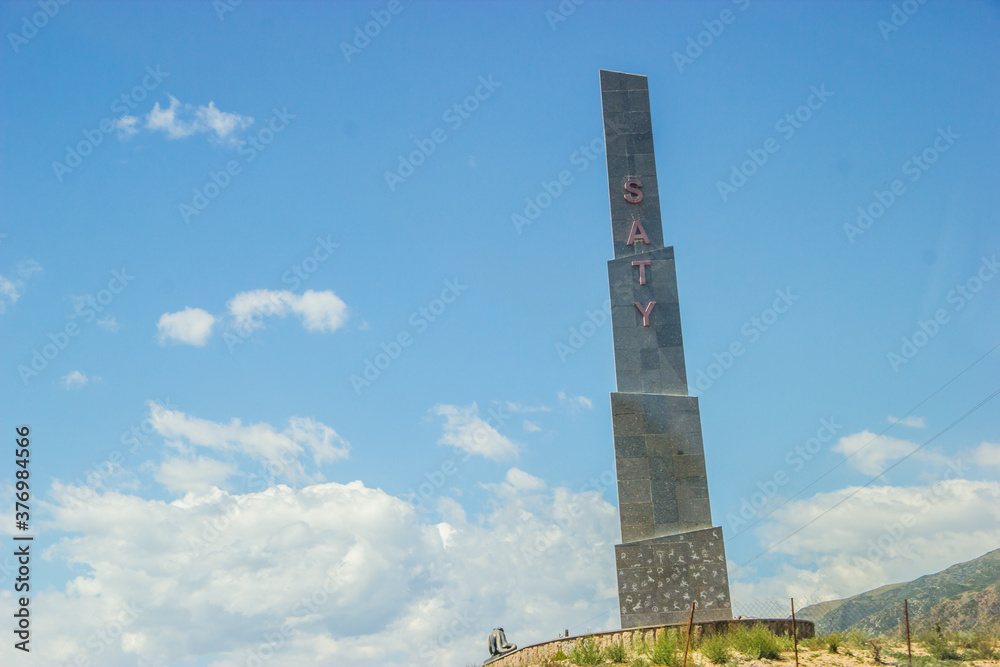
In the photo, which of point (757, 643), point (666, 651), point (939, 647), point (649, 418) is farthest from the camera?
point (649, 418)

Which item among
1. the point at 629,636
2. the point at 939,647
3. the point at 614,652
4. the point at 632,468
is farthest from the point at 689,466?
the point at 939,647

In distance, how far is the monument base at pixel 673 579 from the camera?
84.4 feet

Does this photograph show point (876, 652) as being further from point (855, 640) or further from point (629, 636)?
point (629, 636)

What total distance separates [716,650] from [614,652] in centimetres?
257

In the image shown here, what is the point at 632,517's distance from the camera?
2692 cm

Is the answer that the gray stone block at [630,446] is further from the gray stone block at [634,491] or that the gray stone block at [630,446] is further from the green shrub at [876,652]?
the green shrub at [876,652]

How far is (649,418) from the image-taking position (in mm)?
27812

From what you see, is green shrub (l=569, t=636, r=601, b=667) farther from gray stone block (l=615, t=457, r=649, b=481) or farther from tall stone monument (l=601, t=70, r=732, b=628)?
gray stone block (l=615, t=457, r=649, b=481)

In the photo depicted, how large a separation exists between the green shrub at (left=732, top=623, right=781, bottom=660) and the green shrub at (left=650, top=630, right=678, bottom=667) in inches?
69.0

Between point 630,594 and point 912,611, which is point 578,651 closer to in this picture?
point 630,594

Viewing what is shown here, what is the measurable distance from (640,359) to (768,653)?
33.2ft

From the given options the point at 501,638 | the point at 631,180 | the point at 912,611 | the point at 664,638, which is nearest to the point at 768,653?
the point at 664,638

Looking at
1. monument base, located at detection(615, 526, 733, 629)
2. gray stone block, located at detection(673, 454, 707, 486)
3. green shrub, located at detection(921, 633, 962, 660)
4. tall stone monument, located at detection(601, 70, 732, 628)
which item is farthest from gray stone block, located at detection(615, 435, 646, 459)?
green shrub, located at detection(921, 633, 962, 660)

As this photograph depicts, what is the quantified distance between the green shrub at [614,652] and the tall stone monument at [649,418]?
3.43m
